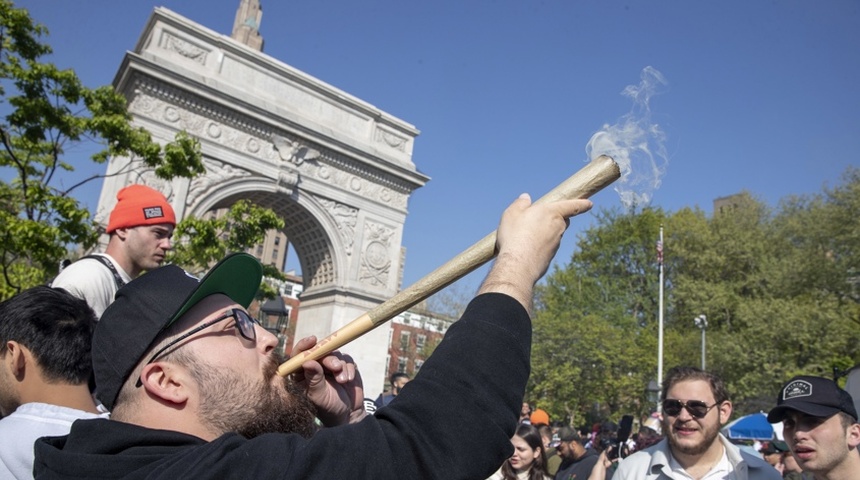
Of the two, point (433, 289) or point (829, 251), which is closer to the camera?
point (433, 289)

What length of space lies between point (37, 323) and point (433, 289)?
1849 mm

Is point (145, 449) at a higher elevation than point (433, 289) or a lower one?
lower

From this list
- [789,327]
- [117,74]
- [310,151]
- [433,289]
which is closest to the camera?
[433,289]

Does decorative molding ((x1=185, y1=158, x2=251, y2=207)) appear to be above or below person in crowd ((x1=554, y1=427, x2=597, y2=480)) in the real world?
above

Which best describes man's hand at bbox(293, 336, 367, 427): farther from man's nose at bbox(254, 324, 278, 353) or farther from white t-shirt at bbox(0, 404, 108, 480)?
white t-shirt at bbox(0, 404, 108, 480)

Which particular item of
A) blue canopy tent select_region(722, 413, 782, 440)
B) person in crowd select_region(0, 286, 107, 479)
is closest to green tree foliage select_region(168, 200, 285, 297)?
person in crowd select_region(0, 286, 107, 479)

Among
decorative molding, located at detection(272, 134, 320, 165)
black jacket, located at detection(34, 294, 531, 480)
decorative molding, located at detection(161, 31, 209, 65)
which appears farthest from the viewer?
decorative molding, located at detection(272, 134, 320, 165)

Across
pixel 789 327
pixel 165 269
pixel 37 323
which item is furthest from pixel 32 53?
pixel 789 327

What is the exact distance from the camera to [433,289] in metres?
1.60

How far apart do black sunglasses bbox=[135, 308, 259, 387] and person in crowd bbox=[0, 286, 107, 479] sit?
3.73 ft

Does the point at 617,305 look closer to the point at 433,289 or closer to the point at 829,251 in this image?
the point at 829,251

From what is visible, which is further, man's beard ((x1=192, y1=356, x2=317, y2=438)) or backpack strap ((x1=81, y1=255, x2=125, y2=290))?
backpack strap ((x1=81, y1=255, x2=125, y2=290))

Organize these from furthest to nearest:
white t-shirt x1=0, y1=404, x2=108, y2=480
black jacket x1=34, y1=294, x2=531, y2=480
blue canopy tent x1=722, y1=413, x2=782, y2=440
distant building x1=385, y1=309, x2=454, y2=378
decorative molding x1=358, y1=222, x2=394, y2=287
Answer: distant building x1=385, y1=309, x2=454, y2=378
decorative molding x1=358, y1=222, x2=394, y2=287
blue canopy tent x1=722, y1=413, x2=782, y2=440
white t-shirt x1=0, y1=404, x2=108, y2=480
black jacket x1=34, y1=294, x2=531, y2=480

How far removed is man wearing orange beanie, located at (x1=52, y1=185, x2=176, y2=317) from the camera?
355 centimetres
